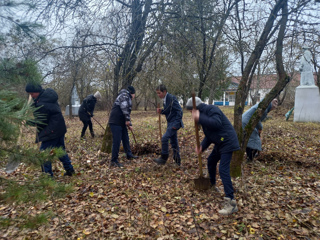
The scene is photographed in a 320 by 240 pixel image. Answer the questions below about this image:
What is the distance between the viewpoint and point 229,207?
11.1 ft

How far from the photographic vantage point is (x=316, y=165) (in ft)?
16.8

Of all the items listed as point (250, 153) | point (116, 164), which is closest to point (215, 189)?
point (250, 153)

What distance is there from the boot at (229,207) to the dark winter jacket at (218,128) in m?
0.73

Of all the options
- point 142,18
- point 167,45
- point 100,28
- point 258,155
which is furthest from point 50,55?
point 258,155

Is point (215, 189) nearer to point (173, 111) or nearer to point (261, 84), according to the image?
point (173, 111)

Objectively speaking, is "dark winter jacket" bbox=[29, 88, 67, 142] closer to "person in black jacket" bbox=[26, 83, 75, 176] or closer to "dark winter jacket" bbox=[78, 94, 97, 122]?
"person in black jacket" bbox=[26, 83, 75, 176]

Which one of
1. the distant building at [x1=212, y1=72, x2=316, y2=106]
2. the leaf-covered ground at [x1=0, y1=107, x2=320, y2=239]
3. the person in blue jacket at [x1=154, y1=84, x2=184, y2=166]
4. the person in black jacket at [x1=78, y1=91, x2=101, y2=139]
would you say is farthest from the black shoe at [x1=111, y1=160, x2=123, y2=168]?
the distant building at [x1=212, y1=72, x2=316, y2=106]

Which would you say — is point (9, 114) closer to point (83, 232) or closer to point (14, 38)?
point (14, 38)

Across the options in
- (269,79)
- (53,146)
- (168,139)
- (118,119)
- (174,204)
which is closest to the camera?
(174,204)

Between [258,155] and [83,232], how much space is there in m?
4.36

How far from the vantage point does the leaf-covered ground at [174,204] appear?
3.04 meters

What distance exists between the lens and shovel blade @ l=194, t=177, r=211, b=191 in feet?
13.0

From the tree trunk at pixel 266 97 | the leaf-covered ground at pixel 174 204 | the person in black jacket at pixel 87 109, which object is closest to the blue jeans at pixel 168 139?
the leaf-covered ground at pixel 174 204

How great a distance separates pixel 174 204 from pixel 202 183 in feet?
2.07
